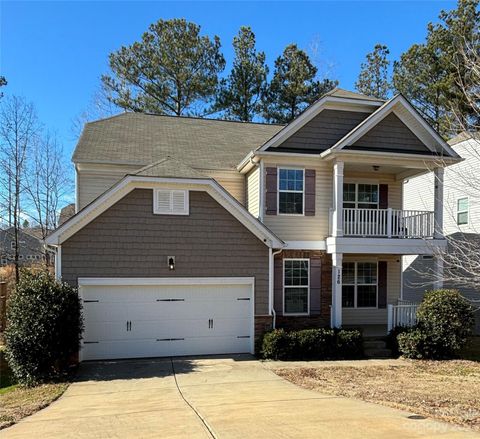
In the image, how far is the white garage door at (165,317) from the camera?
12055 mm

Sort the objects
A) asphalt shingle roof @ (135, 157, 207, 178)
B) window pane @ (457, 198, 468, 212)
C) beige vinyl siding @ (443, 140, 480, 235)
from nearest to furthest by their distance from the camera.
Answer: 1. asphalt shingle roof @ (135, 157, 207, 178)
2. beige vinyl siding @ (443, 140, 480, 235)
3. window pane @ (457, 198, 468, 212)

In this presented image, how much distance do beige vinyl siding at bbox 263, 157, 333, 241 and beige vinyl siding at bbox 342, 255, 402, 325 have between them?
2510mm

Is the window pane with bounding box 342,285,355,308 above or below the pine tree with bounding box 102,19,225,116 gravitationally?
below

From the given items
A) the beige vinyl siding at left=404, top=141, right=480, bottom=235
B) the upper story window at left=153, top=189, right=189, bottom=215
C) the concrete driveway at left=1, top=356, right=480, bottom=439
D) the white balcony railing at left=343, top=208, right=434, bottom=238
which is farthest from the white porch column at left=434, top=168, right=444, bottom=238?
the upper story window at left=153, top=189, right=189, bottom=215

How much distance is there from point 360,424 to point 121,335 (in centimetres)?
795

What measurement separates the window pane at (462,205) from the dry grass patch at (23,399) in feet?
52.6

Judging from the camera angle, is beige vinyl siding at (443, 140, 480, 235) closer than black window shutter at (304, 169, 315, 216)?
No

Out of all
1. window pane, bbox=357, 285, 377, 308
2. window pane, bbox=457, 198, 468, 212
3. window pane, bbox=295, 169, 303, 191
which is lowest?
window pane, bbox=357, 285, 377, 308

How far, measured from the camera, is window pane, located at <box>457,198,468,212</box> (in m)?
17.8

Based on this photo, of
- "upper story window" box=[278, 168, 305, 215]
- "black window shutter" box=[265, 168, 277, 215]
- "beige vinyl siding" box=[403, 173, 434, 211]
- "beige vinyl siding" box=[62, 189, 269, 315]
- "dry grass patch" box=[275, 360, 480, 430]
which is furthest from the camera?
"beige vinyl siding" box=[403, 173, 434, 211]

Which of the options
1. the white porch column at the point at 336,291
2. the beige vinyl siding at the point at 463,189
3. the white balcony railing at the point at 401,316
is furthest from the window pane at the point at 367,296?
the beige vinyl siding at the point at 463,189

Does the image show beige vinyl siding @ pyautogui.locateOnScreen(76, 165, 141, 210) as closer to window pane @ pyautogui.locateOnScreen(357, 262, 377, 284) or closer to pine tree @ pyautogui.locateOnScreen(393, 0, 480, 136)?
window pane @ pyautogui.locateOnScreen(357, 262, 377, 284)

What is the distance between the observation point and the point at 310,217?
1411 cm

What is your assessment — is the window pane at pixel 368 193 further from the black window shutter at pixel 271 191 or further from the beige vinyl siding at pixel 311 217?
the black window shutter at pixel 271 191
